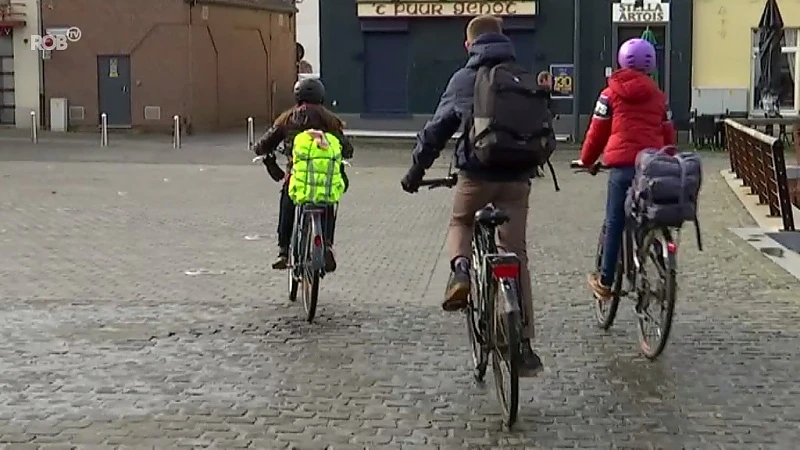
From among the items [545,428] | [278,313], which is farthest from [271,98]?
[545,428]

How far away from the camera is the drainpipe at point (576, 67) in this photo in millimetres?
29984

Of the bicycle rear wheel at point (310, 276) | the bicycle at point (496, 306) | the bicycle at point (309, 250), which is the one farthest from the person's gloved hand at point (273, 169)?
the bicycle at point (496, 306)

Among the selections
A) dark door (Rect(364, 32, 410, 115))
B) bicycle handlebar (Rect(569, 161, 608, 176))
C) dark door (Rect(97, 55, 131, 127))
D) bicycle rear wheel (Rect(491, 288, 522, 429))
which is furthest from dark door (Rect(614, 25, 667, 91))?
bicycle rear wheel (Rect(491, 288, 522, 429))

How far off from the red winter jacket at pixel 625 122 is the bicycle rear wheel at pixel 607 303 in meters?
0.48

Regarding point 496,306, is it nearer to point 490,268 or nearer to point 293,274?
point 490,268

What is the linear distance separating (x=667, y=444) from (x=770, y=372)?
5.35 ft

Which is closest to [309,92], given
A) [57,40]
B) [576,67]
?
[576,67]

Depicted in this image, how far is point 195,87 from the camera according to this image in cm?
3766

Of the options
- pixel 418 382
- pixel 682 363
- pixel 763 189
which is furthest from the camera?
pixel 763 189

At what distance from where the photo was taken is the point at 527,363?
6.04 meters

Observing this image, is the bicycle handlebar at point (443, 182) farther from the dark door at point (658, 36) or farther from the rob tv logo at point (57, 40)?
the rob tv logo at point (57, 40)

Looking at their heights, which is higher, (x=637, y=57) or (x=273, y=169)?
(x=637, y=57)

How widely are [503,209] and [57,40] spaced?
32.9 metres

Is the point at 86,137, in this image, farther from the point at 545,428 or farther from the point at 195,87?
the point at 545,428
